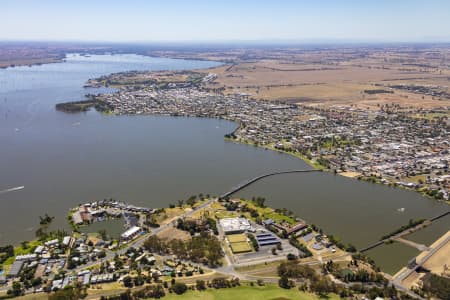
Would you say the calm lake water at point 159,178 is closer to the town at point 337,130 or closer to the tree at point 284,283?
the town at point 337,130

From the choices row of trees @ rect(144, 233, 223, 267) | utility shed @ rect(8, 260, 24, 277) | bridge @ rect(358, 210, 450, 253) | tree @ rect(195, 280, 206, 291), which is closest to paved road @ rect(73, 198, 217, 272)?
row of trees @ rect(144, 233, 223, 267)

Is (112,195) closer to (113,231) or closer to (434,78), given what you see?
(113,231)

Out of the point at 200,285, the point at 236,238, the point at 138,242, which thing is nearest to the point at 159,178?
the point at 138,242

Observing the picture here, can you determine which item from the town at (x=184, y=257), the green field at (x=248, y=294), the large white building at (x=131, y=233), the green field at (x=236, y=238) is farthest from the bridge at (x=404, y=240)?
the large white building at (x=131, y=233)

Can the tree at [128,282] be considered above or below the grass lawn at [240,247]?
below

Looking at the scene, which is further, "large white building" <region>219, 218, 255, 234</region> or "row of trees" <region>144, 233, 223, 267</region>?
"large white building" <region>219, 218, 255, 234</region>

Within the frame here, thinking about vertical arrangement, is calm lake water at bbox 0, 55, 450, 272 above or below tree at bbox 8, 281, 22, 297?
above

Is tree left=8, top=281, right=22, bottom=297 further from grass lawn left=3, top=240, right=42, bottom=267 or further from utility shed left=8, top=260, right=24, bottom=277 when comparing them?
grass lawn left=3, top=240, right=42, bottom=267
